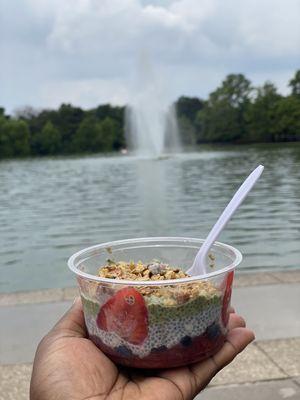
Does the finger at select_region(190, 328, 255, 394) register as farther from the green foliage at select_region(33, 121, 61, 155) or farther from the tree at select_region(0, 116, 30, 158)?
the green foliage at select_region(33, 121, 61, 155)

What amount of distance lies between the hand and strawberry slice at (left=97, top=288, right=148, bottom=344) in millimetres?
149

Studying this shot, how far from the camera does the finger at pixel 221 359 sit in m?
1.89

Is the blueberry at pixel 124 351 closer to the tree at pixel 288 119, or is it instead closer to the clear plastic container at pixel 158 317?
the clear plastic container at pixel 158 317

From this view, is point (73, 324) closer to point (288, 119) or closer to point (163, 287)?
point (163, 287)

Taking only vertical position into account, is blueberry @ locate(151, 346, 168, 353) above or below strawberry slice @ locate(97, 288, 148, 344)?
below

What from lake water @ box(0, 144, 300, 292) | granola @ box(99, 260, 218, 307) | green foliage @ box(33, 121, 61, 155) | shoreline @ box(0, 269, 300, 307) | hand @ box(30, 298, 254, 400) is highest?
granola @ box(99, 260, 218, 307)

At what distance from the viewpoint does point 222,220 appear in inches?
78.7

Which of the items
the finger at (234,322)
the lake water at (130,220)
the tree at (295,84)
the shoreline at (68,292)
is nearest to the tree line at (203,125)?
the tree at (295,84)

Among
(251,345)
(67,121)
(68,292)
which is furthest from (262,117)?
(251,345)

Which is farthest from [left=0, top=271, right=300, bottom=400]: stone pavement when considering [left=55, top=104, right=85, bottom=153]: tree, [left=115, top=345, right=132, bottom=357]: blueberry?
[left=55, top=104, right=85, bottom=153]: tree

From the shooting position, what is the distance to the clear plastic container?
174 cm

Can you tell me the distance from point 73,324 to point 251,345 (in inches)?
102

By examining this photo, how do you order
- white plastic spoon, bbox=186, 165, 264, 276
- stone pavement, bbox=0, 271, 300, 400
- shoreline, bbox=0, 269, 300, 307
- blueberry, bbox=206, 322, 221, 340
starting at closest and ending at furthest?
blueberry, bbox=206, 322, 221, 340 → white plastic spoon, bbox=186, 165, 264, 276 → stone pavement, bbox=0, 271, 300, 400 → shoreline, bbox=0, 269, 300, 307

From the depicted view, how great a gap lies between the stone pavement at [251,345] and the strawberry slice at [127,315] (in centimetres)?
204
